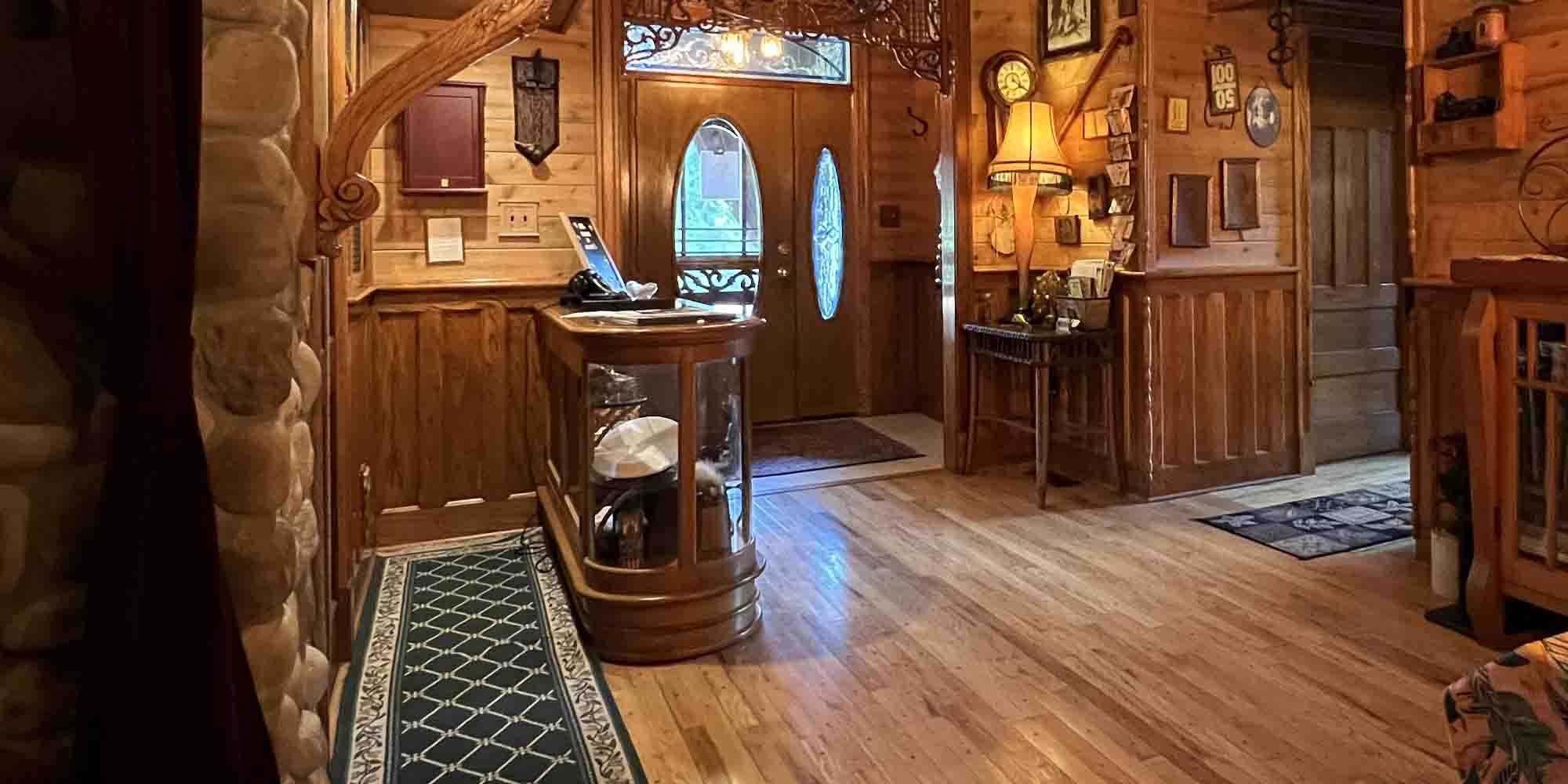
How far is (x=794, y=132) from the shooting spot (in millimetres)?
6000

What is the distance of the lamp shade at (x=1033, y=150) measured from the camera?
4.28 m

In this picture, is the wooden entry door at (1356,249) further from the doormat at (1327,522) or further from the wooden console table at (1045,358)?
the wooden console table at (1045,358)

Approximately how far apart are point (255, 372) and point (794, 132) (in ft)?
16.8

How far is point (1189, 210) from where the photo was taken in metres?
4.20

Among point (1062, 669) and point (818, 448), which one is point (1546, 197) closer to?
point (1062, 669)

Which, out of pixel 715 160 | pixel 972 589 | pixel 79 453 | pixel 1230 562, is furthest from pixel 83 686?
pixel 715 160

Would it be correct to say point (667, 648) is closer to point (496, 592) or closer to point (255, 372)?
point (496, 592)

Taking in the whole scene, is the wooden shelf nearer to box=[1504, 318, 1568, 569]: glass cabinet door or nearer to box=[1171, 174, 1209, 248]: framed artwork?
box=[1504, 318, 1568, 569]: glass cabinet door

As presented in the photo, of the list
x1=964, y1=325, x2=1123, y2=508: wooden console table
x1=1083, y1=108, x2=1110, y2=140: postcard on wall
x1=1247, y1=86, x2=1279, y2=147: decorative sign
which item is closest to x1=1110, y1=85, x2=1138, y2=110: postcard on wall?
x1=1083, y1=108, x2=1110, y2=140: postcard on wall

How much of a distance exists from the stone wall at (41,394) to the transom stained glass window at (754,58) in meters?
4.65

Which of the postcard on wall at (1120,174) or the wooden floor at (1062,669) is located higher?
the postcard on wall at (1120,174)

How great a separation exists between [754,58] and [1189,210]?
2.80m

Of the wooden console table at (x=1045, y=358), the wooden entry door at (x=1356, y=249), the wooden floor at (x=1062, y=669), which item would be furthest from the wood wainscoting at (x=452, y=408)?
the wooden entry door at (x=1356, y=249)

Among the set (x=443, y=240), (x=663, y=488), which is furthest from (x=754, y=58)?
(x=663, y=488)
